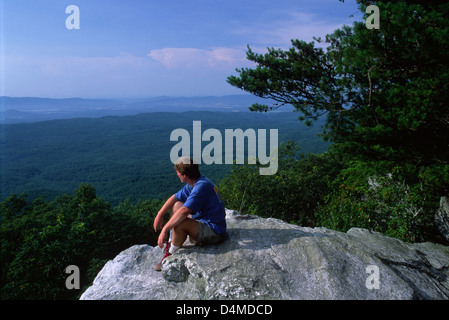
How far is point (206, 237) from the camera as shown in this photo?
12.7 ft

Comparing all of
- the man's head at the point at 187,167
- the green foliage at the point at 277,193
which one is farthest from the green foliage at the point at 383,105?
the man's head at the point at 187,167

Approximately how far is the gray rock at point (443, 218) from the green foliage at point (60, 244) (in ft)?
27.6

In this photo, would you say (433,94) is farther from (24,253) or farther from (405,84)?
(24,253)

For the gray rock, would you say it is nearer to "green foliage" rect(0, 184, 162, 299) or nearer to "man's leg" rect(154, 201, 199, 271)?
"man's leg" rect(154, 201, 199, 271)

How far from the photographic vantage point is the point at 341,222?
7.59 m

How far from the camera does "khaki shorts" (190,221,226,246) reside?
3.83 meters

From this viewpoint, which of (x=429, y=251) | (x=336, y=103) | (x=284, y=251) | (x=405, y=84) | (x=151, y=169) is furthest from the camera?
(x=151, y=169)

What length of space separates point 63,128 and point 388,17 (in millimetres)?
187608

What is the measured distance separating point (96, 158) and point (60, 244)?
11771 centimetres

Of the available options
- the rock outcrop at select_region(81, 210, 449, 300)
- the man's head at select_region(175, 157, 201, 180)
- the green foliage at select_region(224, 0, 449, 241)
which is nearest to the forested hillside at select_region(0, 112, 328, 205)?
the green foliage at select_region(224, 0, 449, 241)

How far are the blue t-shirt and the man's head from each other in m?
0.11

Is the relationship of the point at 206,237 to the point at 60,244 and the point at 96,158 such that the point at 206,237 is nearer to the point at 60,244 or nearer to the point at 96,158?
the point at 60,244

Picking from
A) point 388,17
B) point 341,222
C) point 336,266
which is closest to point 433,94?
point 388,17

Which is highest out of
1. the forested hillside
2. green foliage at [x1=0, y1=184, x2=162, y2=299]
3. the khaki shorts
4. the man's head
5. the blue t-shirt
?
the man's head
